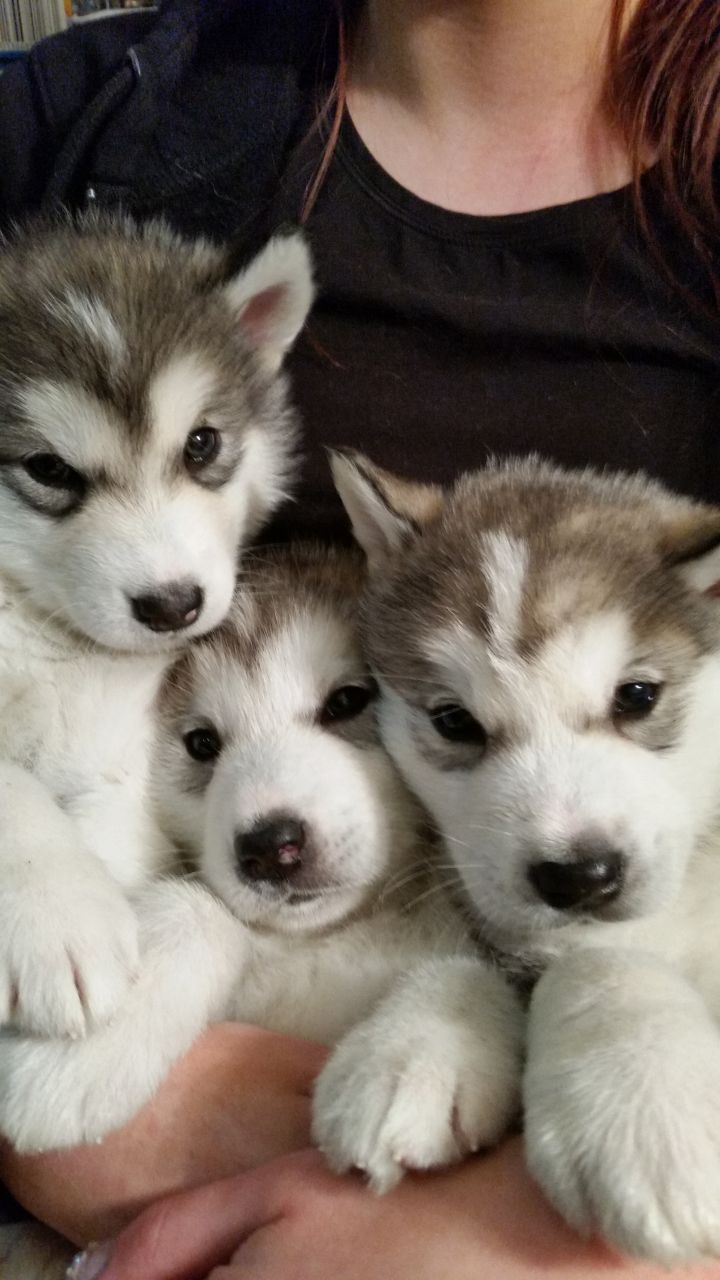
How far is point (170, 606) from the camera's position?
1.58 meters

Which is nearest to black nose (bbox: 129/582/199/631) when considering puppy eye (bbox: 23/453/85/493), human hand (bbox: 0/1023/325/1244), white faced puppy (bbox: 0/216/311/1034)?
white faced puppy (bbox: 0/216/311/1034)

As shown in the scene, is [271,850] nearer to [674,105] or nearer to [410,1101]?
[410,1101]

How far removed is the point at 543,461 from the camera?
1855 mm

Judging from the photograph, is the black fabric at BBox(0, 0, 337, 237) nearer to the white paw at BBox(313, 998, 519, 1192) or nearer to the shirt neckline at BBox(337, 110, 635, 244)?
the shirt neckline at BBox(337, 110, 635, 244)

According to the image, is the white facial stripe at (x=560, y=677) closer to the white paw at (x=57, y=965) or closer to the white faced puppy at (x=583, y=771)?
the white faced puppy at (x=583, y=771)

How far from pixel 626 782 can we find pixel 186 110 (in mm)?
1505

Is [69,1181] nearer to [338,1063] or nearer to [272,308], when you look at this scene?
[338,1063]

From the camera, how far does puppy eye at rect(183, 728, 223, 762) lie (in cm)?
170

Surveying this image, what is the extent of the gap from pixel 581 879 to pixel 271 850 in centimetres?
45

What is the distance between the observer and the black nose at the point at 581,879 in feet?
4.01

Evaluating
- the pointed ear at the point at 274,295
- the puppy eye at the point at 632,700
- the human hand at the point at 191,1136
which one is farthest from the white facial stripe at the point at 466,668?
the pointed ear at the point at 274,295

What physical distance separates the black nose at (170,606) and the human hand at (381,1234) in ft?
2.54

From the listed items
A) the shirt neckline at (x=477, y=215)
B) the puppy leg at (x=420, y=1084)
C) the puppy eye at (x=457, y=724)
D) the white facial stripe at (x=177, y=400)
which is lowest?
the puppy leg at (x=420, y=1084)

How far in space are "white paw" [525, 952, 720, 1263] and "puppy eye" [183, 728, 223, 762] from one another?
0.77m
